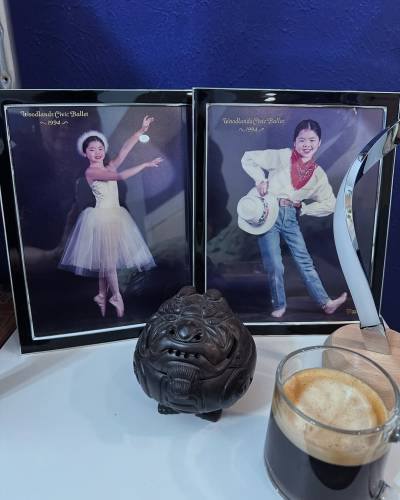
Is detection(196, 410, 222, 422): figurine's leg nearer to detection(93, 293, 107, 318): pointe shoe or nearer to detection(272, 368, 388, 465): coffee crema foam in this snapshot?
detection(272, 368, 388, 465): coffee crema foam

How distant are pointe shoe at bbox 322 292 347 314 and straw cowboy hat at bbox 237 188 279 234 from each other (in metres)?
0.14

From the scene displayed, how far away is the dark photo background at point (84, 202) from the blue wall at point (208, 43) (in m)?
0.11

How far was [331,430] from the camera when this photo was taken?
401 mm

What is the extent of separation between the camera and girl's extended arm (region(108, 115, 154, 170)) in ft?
1.98

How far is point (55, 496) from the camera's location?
0.44 metres

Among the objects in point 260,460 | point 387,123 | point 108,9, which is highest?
point 108,9

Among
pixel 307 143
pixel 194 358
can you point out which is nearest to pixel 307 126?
pixel 307 143

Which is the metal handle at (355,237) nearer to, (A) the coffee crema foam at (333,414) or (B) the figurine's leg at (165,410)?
(A) the coffee crema foam at (333,414)

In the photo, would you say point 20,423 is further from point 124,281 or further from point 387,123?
point 387,123

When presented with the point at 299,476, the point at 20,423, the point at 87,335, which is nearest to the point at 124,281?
the point at 87,335

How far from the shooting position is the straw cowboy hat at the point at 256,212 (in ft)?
2.10

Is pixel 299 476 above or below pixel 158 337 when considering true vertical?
below

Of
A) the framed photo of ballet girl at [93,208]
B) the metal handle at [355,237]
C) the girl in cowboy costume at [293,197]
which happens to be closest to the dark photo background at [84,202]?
the framed photo of ballet girl at [93,208]

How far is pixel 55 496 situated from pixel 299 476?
0.23 m
